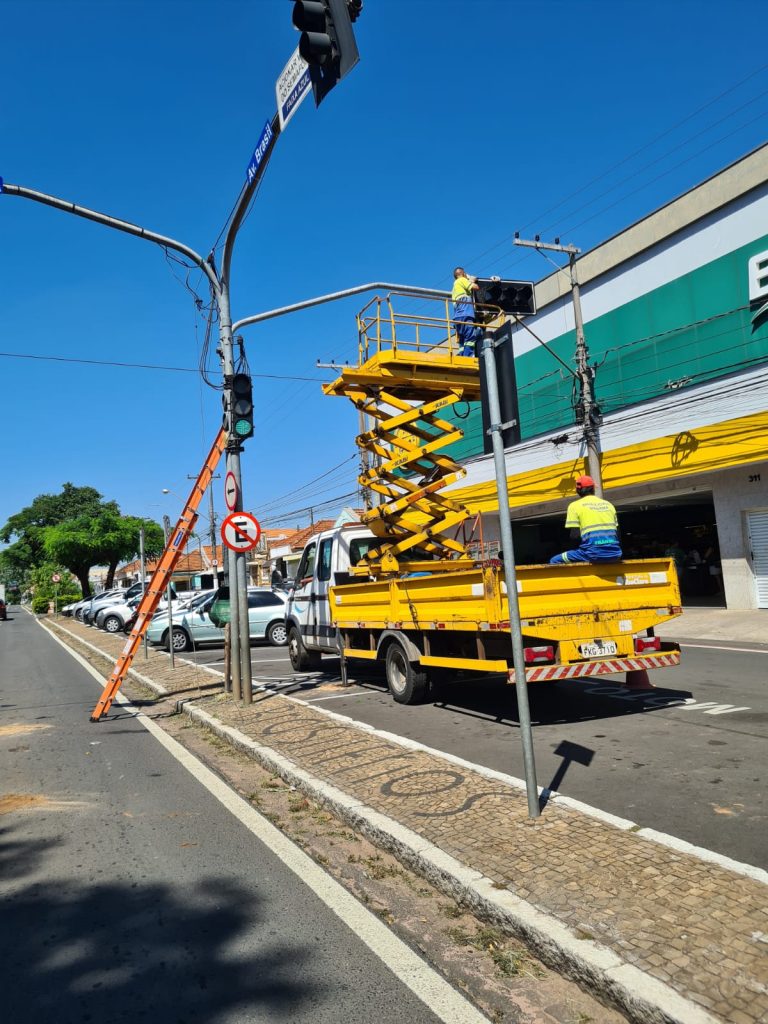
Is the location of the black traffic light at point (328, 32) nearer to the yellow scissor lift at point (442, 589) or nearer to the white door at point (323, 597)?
the yellow scissor lift at point (442, 589)

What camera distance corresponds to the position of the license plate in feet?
23.9

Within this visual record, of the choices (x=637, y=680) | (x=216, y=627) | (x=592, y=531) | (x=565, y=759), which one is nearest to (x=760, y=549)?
(x=637, y=680)

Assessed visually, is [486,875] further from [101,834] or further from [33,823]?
[33,823]

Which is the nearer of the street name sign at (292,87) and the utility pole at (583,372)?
the street name sign at (292,87)

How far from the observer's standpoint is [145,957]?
3.39 metres

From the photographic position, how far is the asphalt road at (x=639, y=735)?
479 centimetres

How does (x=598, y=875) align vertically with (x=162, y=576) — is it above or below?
below

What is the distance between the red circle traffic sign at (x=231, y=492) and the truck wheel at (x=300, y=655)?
3866 millimetres

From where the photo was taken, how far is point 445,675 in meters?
9.06

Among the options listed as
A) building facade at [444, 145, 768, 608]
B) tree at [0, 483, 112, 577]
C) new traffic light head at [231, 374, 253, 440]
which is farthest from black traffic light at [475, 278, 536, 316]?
tree at [0, 483, 112, 577]

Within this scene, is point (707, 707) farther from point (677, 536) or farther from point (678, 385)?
point (677, 536)

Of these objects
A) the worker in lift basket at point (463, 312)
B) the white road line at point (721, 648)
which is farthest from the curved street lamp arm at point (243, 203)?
the white road line at point (721, 648)

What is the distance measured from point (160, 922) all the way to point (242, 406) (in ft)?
22.4

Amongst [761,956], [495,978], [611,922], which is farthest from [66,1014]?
[761,956]
